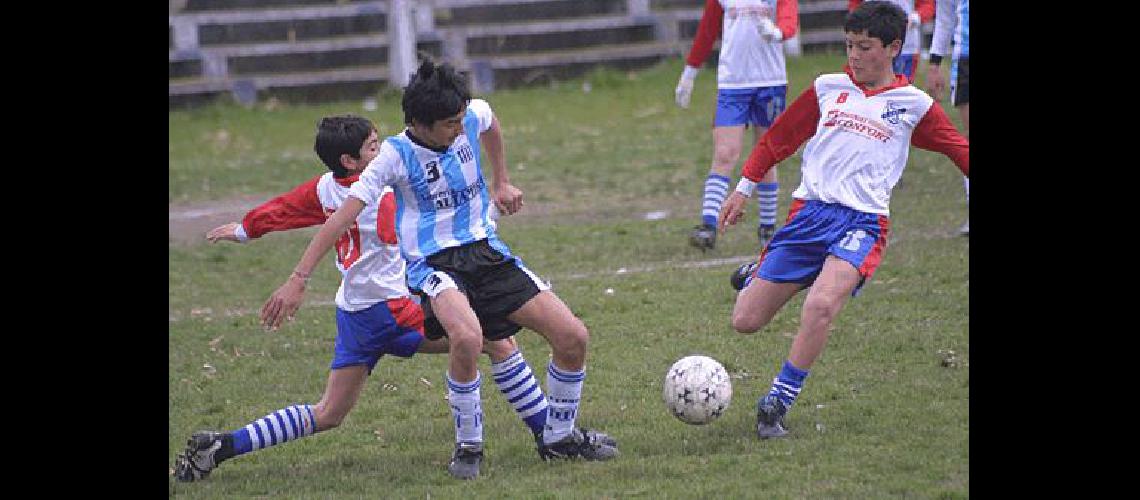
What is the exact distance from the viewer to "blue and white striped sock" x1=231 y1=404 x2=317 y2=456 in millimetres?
5859

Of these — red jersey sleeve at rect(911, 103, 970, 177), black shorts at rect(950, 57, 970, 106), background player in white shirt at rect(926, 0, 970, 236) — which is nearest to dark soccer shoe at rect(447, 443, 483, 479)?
red jersey sleeve at rect(911, 103, 970, 177)

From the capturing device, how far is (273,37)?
17.7 meters

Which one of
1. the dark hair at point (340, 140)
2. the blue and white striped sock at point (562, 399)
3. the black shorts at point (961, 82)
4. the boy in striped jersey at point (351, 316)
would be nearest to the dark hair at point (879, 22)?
the blue and white striped sock at point (562, 399)

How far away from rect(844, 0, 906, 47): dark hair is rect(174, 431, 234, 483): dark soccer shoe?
9.54ft

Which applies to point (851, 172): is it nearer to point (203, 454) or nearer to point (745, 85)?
point (203, 454)

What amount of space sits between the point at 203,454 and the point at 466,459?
1.00 metres

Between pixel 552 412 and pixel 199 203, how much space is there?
7710mm

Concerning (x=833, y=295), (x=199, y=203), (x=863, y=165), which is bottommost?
(x=199, y=203)

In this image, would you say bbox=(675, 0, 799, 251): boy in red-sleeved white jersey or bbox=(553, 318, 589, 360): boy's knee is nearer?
bbox=(553, 318, 589, 360): boy's knee

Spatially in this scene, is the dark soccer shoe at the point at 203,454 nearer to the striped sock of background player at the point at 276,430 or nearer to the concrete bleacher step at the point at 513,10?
the striped sock of background player at the point at 276,430

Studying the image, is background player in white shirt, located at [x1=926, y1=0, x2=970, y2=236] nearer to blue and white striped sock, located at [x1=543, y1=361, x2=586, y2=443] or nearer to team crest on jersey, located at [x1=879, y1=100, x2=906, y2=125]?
team crest on jersey, located at [x1=879, y1=100, x2=906, y2=125]

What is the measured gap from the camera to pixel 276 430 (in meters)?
5.89
